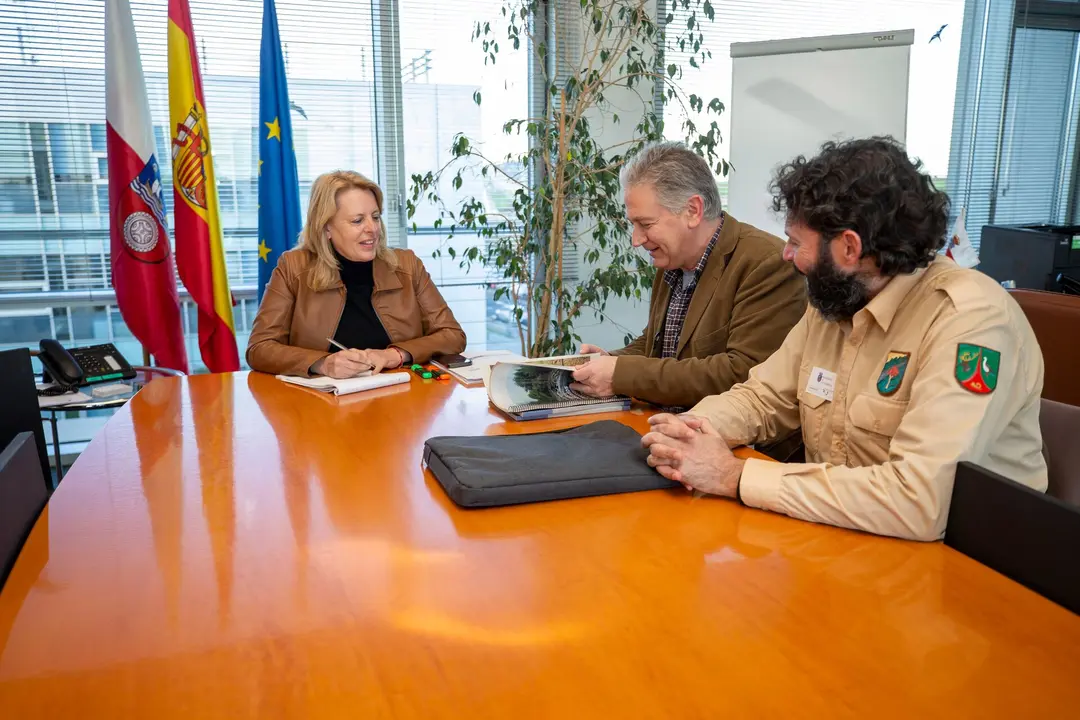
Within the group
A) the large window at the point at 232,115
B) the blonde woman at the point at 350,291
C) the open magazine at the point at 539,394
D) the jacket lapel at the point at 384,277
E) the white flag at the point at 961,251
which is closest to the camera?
the open magazine at the point at 539,394

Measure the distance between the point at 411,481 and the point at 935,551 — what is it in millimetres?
921

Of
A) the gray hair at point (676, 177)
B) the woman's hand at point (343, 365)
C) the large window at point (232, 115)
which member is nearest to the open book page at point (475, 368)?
the woman's hand at point (343, 365)

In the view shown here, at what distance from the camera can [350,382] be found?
7.95 feet

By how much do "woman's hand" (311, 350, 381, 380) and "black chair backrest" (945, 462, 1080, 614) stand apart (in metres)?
1.73

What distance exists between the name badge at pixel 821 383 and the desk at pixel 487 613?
15.6 inches

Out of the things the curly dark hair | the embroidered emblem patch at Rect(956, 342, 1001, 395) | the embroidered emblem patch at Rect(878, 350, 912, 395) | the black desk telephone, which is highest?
the curly dark hair

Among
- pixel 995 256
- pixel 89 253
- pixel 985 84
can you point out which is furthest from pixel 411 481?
pixel 985 84

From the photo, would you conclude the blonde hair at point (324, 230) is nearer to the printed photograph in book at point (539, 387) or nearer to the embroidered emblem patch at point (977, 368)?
the printed photograph in book at point (539, 387)

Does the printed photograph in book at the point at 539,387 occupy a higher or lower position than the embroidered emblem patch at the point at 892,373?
lower

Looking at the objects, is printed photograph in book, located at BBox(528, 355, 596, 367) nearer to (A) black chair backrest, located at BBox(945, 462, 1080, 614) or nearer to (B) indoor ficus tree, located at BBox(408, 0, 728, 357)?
(A) black chair backrest, located at BBox(945, 462, 1080, 614)

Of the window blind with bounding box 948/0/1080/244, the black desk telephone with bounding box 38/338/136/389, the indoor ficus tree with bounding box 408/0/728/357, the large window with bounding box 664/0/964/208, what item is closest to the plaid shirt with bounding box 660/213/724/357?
the indoor ficus tree with bounding box 408/0/728/357

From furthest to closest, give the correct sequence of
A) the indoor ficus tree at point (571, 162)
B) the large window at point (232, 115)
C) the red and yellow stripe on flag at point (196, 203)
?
the indoor ficus tree at point (571, 162)
the large window at point (232, 115)
the red and yellow stripe on flag at point (196, 203)

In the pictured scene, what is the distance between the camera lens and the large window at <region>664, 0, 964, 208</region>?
5.11 m

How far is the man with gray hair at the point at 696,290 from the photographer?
218 cm
